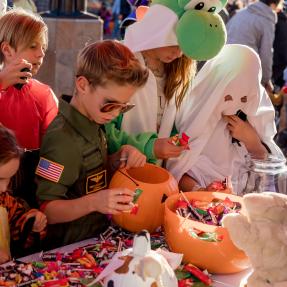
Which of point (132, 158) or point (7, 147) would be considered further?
point (132, 158)

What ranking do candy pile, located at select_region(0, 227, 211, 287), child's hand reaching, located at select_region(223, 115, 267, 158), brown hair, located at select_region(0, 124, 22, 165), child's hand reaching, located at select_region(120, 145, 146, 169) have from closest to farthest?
candy pile, located at select_region(0, 227, 211, 287)
brown hair, located at select_region(0, 124, 22, 165)
child's hand reaching, located at select_region(120, 145, 146, 169)
child's hand reaching, located at select_region(223, 115, 267, 158)

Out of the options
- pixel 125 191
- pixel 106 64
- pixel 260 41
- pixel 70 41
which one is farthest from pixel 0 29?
pixel 260 41

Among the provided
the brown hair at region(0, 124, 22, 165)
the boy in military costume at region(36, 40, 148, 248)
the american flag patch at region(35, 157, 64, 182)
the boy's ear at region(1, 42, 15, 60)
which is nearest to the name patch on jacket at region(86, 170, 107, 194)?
the boy in military costume at region(36, 40, 148, 248)

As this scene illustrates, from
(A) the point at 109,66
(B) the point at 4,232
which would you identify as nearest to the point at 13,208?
(B) the point at 4,232

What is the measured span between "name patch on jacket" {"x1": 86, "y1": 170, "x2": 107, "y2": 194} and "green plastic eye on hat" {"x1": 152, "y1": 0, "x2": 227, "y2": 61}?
0.47m

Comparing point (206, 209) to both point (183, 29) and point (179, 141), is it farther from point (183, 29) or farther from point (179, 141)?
point (183, 29)

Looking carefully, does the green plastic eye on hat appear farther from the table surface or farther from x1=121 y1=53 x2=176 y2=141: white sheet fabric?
the table surface

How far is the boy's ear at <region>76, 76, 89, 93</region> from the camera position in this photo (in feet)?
5.04

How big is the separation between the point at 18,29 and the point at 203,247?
101 centimetres

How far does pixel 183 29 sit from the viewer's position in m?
1.67

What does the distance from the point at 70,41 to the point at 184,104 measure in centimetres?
261

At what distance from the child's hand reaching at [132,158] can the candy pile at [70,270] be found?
0.24 metres

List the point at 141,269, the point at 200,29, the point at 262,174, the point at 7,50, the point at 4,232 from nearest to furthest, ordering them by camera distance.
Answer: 1. the point at 141,269
2. the point at 4,232
3. the point at 200,29
4. the point at 262,174
5. the point at 7,50

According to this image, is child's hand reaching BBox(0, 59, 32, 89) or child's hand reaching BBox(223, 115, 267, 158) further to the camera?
child's hand reaching BBox(223, 115, 267, 158)
